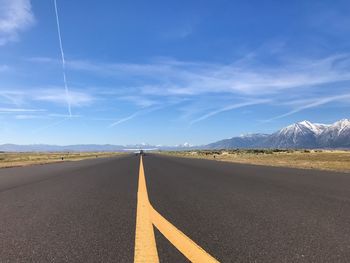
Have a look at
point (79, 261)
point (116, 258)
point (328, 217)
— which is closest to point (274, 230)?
point (328, 217)

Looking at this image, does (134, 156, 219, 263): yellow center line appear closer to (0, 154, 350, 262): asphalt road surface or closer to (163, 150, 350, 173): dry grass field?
(0, 154, 350, 262): asphalt road surface

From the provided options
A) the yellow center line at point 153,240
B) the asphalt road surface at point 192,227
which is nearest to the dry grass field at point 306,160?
the asphalt road surface at point 192,227

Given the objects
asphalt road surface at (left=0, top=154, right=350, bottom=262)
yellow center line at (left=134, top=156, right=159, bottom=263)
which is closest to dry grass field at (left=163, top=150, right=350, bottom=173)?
asphalt road surface at (left=0, top=154, right=350, bottom=262)

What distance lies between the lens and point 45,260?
173 inches

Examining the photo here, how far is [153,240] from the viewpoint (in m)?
5.27

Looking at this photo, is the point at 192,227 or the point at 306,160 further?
the point at 306,160

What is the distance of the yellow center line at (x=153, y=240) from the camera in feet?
14.4

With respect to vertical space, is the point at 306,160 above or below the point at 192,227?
above

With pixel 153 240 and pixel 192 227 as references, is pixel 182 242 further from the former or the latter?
pixel 192 227

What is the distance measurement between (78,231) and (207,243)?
210cm

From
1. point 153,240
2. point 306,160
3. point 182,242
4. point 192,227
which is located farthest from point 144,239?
point 306,160

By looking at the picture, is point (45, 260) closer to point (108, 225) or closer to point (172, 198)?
point (108, 225)

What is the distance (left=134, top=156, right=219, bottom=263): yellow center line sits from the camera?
14.4 ft

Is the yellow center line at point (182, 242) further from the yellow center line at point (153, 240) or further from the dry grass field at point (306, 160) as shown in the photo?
the dry grass field at point (306, 160)
